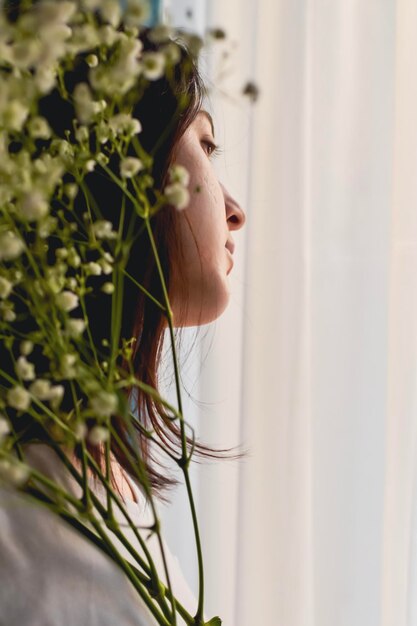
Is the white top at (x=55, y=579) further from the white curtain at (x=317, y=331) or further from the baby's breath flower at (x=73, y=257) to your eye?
the white curtain at (x=317, y=331)

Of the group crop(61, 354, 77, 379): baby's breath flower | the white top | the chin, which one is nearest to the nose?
the chin

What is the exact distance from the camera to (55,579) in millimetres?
596

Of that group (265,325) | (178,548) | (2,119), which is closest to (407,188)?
(265,325)

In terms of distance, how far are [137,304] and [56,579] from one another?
29 cm

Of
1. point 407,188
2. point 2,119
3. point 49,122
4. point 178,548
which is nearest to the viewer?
point 2,119

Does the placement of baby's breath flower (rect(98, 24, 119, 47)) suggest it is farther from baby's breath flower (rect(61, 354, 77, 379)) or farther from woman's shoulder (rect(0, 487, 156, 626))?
woman's shoulder (rect(0, 487, 156, 626))

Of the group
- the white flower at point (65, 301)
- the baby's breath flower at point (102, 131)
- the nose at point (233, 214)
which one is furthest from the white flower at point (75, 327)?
the nose at point (233, 214)

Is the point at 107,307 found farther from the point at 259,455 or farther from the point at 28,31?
the point at 259,455

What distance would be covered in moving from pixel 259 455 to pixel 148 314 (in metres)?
0.63

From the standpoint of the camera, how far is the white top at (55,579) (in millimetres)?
581

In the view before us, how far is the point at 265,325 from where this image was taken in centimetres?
141

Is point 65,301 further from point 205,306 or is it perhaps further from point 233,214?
point 233,214

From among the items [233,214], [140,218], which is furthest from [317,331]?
[140,218]

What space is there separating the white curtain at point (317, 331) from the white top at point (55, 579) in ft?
2.32
